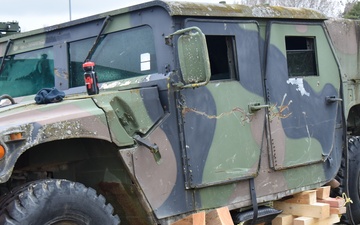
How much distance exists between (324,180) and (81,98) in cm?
267

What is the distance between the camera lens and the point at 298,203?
5.77m

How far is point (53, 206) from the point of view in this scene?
3816 mm

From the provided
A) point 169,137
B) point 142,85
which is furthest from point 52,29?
point 169,137

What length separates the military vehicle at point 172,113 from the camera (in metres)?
4.06

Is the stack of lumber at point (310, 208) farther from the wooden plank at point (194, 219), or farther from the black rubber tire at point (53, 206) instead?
the black rubber tire at point (53, 206)

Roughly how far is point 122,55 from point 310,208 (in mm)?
2235

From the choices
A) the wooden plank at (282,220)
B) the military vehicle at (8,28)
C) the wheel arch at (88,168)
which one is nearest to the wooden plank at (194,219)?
the wheel arch at (88,168)

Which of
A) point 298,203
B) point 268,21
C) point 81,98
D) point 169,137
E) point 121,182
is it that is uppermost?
point 268,21

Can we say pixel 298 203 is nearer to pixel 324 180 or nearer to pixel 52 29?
pixel 324 180

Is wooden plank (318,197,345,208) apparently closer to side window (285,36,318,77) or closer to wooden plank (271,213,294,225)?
wooden plank (271,213,294,225)

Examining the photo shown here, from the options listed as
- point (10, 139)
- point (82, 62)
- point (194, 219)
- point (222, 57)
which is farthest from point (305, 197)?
point (10, 139)

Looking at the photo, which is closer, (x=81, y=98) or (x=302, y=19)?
(x=81, y=98)

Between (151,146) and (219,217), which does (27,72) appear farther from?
(219,217)

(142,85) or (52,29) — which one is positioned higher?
(52,29)
